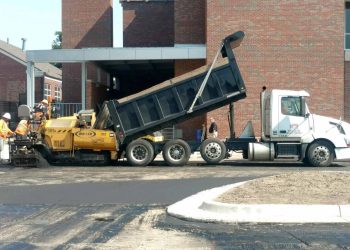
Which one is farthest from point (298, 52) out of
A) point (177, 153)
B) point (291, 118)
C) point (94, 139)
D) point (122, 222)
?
point (122, 222)

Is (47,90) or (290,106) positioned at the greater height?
(47,90)

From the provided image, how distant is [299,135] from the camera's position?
19609 mm

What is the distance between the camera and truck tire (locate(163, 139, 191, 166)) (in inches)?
783

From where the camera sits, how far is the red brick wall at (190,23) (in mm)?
30688

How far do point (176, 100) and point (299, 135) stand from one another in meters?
4.53

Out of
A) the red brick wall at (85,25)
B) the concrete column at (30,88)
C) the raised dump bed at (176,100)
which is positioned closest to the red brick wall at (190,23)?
the concrete column at (30,88)

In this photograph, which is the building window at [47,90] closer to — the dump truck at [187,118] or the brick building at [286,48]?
the brick building at [286,48]

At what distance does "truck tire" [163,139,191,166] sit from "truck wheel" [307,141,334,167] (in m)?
4.31

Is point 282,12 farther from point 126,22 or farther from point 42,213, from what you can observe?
point 42,213

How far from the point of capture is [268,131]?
19984 millimetres

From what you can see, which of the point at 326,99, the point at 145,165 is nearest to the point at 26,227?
the point at 145,165

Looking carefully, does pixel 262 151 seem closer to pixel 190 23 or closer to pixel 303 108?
pixel 303 108

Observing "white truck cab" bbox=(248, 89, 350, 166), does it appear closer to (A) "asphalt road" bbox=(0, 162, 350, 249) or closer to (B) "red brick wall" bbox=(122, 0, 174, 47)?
(A) "asphalt road" bbox=(0, 162, 350, 249)

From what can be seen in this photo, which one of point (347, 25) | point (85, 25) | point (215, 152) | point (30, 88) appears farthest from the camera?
point (85, 25)
